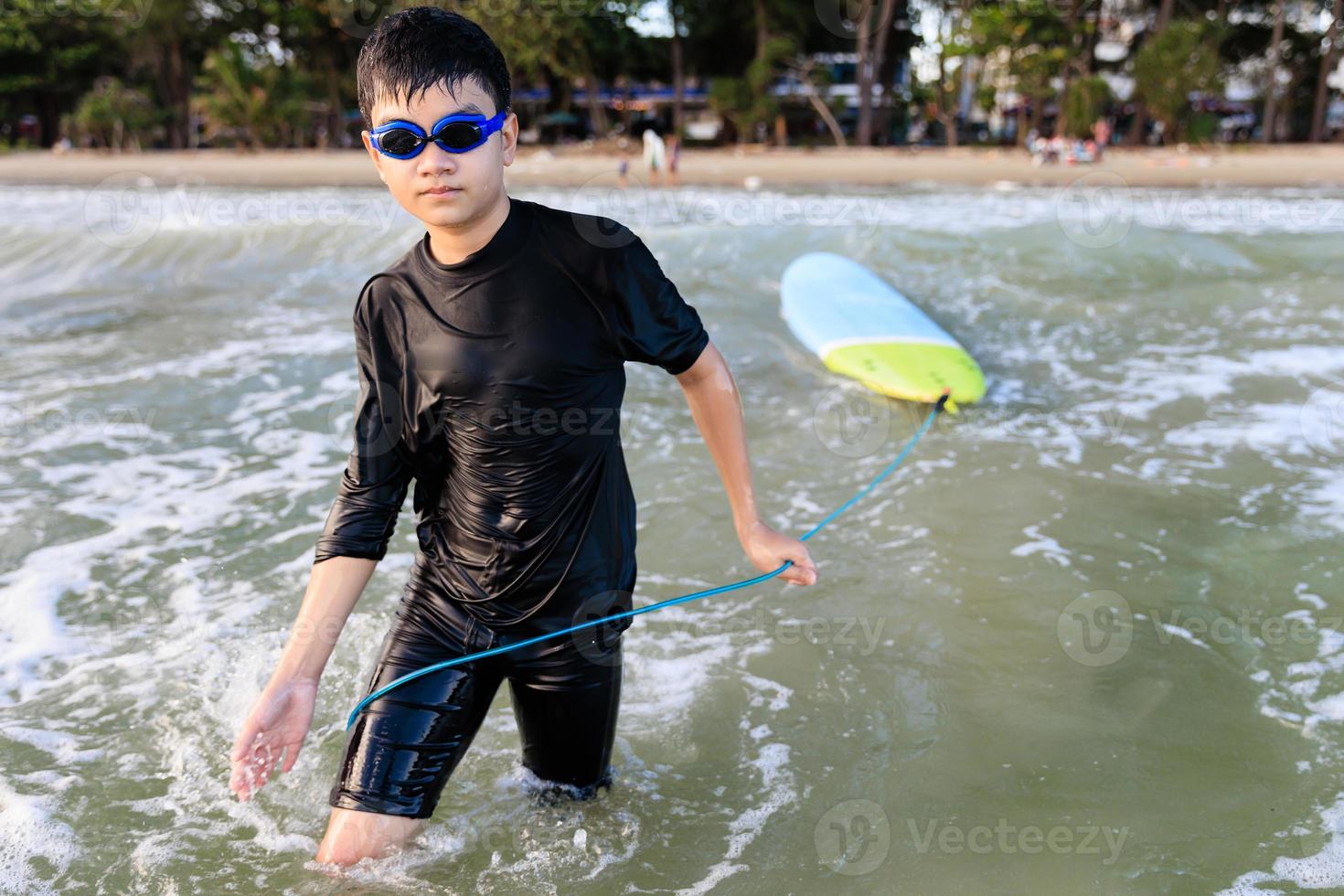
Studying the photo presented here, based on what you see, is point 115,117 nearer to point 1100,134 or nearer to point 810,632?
point 1100,134

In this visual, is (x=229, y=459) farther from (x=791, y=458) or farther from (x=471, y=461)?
(x=471, y=461)

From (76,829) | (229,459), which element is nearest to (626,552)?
(76,829)

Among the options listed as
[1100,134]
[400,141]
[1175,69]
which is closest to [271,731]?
[400,141]

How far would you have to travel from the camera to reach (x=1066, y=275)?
10156 millimetres

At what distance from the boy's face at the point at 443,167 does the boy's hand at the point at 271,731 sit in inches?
35.8

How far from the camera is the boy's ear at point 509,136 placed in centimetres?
180

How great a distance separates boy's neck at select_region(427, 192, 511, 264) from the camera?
1.79 m

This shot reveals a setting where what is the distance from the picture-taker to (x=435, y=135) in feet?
5.63

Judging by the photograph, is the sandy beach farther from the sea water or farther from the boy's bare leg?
the boy's bare leg

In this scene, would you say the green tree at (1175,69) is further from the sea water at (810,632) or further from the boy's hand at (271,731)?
the boy's hand at (271,731)

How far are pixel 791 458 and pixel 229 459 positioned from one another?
10.2ft

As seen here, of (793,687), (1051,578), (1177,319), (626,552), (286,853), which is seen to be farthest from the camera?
(1177,319)

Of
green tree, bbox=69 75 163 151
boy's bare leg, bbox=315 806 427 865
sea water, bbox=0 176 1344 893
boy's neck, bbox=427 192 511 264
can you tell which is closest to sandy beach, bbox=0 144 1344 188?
green tree, bbox=69 75 163 151

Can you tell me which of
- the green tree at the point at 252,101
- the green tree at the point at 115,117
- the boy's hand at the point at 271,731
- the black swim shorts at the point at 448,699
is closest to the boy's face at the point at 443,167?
the black swim shorts at the point at 448,699
